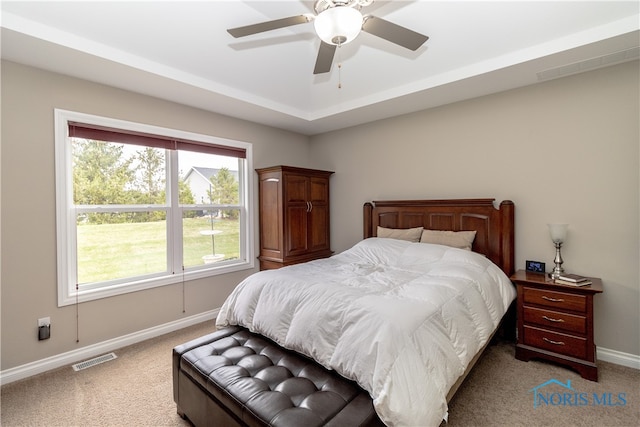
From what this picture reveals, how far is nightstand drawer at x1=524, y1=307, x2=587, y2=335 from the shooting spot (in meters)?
2.34

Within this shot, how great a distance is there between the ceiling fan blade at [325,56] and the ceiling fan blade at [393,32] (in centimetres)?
27

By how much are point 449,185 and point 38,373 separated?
4.36 meters

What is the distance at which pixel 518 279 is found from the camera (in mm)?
2600

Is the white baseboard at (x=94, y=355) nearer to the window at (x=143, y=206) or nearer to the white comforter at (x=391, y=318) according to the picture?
the window at (x=143, y=206)

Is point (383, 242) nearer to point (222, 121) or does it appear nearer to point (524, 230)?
point (524, 230)

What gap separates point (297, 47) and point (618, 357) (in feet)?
13.3

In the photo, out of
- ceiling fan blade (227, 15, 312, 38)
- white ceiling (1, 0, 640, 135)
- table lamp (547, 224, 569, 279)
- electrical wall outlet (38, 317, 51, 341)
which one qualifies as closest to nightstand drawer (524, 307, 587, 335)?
table lamp (547, 224, 569, 279)

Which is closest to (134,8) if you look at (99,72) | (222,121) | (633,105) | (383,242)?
(99,72)

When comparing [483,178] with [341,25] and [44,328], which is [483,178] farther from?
[44,328]

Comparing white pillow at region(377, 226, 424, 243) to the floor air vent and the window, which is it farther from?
the floor air vent

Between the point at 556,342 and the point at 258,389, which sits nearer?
the point at 258,389

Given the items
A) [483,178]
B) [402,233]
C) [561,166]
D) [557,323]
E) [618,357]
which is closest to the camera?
[557,323]

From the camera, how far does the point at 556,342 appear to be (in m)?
2.43

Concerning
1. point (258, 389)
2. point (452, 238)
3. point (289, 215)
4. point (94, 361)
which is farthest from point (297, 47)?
point (94, 361)
